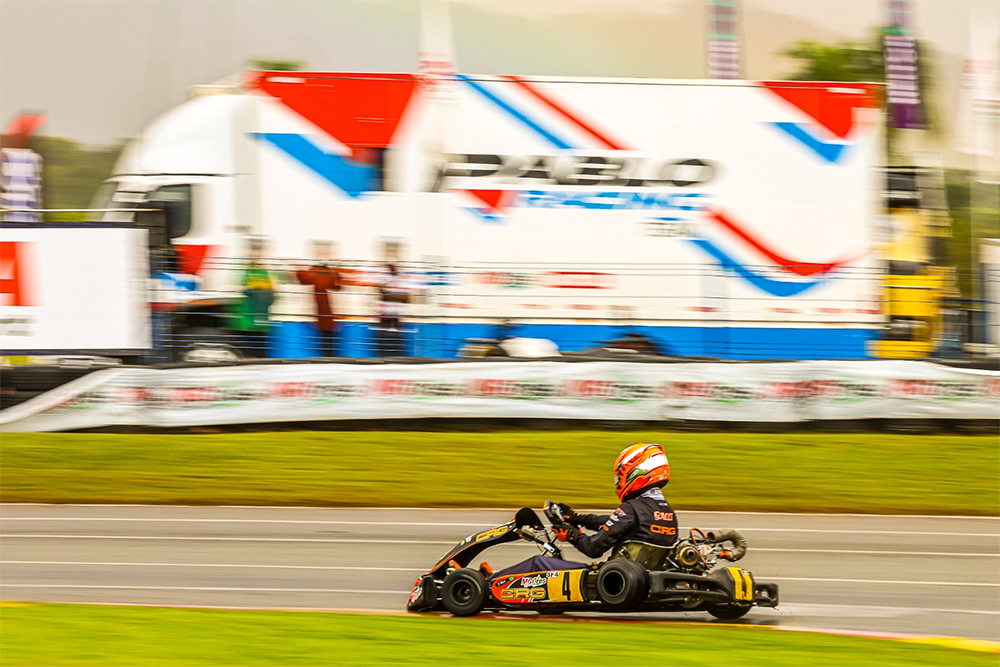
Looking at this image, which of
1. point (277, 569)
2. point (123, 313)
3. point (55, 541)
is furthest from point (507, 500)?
point (123, 313)

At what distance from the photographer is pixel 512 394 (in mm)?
14758

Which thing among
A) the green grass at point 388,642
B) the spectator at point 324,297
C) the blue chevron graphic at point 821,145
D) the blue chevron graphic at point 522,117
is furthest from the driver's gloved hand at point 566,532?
the blue chevron graphic at point 821,145

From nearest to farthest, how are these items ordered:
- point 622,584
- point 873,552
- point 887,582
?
1. point 622,584
2. point 887,582
3. point 873,552

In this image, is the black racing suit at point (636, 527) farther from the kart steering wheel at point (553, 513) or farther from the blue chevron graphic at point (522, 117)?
the blue chevron graphic at point (522, 117)

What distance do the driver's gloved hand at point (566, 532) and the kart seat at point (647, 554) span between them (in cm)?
31

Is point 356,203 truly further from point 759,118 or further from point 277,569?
point 277,569

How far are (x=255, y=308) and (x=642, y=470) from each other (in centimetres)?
978

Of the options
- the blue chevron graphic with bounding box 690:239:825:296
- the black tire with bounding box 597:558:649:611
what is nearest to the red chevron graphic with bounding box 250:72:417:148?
the blue chevron graphic with bounding box 690:239:825:296

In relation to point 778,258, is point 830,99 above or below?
above

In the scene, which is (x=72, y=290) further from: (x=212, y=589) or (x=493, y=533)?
(x=493, y=533)

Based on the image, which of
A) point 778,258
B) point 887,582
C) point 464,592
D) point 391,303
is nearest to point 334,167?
point 391,303

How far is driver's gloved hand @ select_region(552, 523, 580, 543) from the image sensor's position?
25.5 ft

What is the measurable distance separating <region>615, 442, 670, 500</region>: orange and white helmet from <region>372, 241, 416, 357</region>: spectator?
8661mm

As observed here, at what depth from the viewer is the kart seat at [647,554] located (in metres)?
7.68
